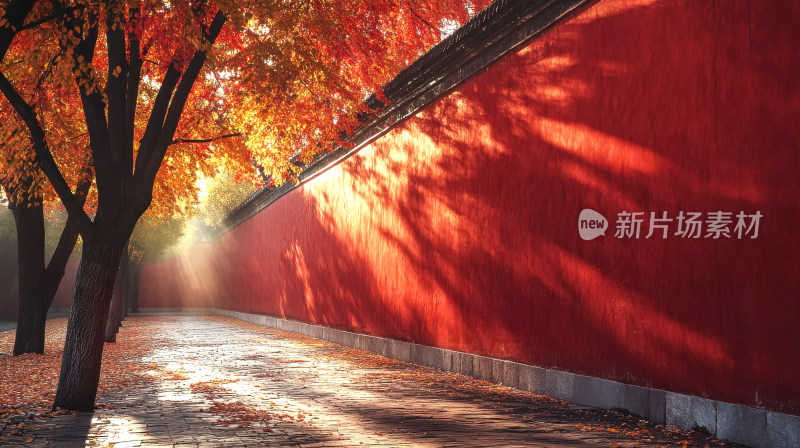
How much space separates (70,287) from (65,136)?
30.7m

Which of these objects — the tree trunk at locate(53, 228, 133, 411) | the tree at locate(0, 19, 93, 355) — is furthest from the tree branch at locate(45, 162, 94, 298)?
the tree trunk at locate(53, 228, 133, 411)

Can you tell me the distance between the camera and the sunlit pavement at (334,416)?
18.6 feet

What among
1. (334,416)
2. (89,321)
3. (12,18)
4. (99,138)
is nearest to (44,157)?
(99,138)

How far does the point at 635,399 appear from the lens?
6590 millimetres

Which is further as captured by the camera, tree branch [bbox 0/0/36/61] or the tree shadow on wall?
tree branch [bbox 0/0/36/61]

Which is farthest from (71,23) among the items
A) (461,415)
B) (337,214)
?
(337,214)

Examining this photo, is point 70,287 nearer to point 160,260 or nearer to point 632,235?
point 160,260

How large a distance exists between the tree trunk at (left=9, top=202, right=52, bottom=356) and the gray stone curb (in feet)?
21.2

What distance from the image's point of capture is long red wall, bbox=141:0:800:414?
17.6ft

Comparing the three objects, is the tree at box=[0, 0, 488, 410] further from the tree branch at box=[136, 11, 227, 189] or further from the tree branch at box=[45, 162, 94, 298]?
the tree branch at box=[45, 162, 94, 298]

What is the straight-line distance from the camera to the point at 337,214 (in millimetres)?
16656

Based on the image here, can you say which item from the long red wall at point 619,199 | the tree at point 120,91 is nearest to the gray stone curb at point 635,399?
the long red wall at point 619,199

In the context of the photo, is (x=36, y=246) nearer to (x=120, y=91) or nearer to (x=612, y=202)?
(x=120, y=91)

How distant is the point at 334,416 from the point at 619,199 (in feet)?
10.5
